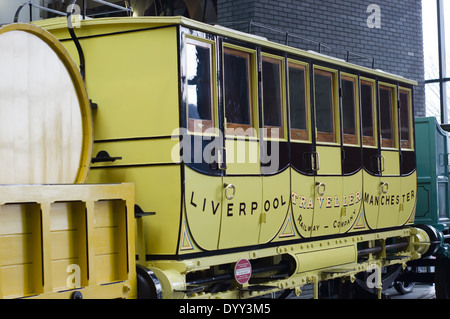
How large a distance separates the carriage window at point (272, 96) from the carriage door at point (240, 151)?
15 centimetres

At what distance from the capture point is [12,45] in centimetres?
375

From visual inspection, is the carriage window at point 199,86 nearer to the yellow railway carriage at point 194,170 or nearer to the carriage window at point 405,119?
the yellow railway carriage at point 194,170

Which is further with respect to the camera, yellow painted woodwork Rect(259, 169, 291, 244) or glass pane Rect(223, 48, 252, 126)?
yellow painted woodwork Rect(259, 169, 291, 244)

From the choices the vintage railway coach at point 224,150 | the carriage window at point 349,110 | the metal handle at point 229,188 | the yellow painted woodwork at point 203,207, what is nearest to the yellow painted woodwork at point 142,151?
the vintage railway coach at point 224,150

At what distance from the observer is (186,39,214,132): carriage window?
4.81 m

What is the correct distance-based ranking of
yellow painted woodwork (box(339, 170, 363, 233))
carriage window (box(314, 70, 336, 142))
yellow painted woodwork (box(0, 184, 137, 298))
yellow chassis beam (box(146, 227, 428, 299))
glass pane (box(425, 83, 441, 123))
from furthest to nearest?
glass pane (box(425, 83, 441, 123)) < yellow painted woodwork (box(339, 170, 363, 233)) < carriage window (box(314, 70, 336, 142)) < yellow chassis beam (box(146, 227, 428, 299)) < yellow painted woodwork (box(0, 184, 137, 298))

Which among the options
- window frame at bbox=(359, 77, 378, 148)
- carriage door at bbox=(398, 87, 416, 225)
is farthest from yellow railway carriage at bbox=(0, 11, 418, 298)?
carriage door at bbox=(398, 87, 416, 225)

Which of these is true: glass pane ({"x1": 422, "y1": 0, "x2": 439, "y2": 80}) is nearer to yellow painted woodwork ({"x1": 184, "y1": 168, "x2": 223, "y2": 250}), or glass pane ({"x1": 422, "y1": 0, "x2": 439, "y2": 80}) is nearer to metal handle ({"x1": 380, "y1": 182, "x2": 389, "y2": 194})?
metal handle ({"x1": 380, "y1": 182, "x2": 389, "y2": 194})

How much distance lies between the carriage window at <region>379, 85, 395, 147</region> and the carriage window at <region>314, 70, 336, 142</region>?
3.49ft

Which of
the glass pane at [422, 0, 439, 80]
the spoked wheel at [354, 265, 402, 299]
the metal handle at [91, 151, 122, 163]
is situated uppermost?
the glass pane at [422, 0, 439, 80]

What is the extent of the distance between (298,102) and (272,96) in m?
0.42

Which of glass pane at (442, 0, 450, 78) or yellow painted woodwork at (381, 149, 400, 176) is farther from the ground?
glass pane at (442, 0, 450, 78)

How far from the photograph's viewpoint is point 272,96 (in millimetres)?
5637
